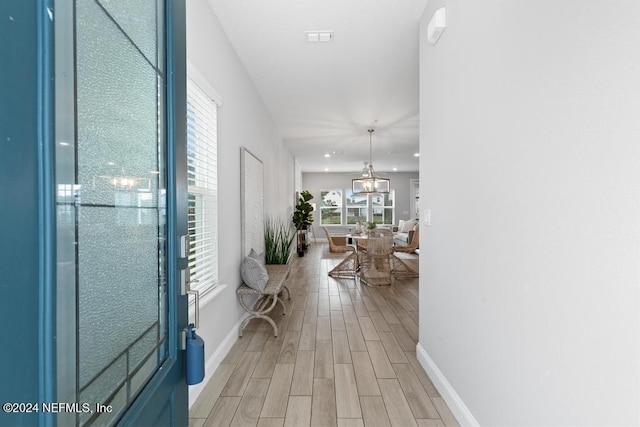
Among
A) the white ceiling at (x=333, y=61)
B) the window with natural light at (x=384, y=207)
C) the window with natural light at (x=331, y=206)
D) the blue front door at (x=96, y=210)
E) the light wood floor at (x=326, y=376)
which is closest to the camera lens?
the blue front door at (x=96, y=210)

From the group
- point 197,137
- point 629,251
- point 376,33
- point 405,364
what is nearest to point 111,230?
point 629,251

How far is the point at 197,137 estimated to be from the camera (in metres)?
2.18

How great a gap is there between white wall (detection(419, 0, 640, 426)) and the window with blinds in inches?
66.5

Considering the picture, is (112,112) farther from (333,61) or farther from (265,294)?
(333,61)

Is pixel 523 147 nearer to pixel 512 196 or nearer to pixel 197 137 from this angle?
pixel 512 196

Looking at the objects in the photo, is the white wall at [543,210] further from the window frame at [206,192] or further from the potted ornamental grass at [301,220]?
the potted ornamental grass at [301,220]

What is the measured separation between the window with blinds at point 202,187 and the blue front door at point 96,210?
1025 millimetres

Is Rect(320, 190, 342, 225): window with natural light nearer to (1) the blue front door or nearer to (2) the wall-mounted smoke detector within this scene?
(2) the wall-mounted smoke detector

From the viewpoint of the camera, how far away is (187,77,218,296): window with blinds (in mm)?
2062

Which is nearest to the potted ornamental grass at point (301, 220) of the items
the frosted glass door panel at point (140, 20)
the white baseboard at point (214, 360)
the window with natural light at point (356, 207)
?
the window with natural light at point (356, 207)

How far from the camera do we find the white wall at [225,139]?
2114 mm

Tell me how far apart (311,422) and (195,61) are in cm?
236

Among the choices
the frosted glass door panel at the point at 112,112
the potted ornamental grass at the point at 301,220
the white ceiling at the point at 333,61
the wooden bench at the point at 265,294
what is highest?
the white ceiling at the point at 333,61

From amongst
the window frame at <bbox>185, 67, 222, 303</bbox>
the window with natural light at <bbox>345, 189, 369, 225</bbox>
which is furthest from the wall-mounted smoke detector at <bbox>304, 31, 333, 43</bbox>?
the window with natural light at <bbox>345, 189, 369, 225</bbox>
